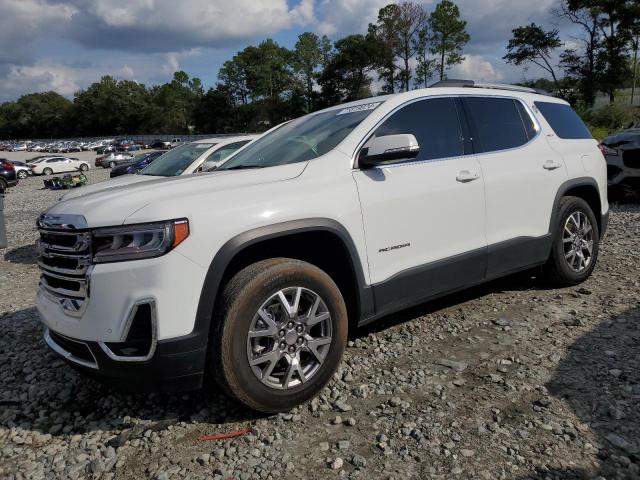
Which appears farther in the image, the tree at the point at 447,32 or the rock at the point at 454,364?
the tree at the point at 447,32

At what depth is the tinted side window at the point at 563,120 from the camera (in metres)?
4.68

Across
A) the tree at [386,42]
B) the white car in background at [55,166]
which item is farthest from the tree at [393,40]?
the white car in background at [55,166]

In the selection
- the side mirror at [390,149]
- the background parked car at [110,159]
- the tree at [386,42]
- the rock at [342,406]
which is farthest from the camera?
the tree at [386,42]

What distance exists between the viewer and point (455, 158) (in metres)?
3.78

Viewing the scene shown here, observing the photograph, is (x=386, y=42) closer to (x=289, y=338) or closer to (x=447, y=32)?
(x=447, y=32)

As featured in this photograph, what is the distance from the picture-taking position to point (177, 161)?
8.27 metres

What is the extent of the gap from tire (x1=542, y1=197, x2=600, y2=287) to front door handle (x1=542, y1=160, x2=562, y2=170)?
33cm

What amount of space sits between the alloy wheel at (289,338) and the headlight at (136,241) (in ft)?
2.00

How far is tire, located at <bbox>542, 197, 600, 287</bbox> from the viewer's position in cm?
457

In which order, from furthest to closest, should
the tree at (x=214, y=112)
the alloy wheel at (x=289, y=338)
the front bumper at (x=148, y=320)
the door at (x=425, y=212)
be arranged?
the tree at (x=214, y=112), the door at (x=425, y=212), the alloy wheel at (x=289, y=338), the front bumper at (x=148, y=320)

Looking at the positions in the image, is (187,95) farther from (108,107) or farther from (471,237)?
(471,237)

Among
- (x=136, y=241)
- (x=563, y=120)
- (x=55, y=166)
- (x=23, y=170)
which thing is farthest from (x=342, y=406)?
(x=55, y=166)

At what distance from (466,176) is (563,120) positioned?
1.76 meters

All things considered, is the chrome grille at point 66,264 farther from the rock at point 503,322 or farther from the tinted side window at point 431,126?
the rock at point 503,322
